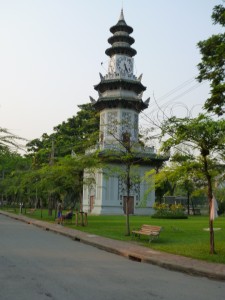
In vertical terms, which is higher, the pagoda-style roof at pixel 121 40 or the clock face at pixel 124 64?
the pagoda-style roof at pixel 121 40

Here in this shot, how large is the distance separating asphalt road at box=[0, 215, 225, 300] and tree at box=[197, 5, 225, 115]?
8.57 meters

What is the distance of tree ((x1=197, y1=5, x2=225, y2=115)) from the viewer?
16906 millimetres

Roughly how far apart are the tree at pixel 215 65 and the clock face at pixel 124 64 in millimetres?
27529

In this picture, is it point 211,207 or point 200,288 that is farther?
point 211,207

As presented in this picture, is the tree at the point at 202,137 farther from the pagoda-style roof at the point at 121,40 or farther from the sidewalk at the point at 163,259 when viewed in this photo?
the pagoda-style roof at the point at 121,40

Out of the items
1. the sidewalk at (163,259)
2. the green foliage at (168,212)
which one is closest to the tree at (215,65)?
the sidewalk at (163,259)

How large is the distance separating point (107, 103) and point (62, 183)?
55.7ft

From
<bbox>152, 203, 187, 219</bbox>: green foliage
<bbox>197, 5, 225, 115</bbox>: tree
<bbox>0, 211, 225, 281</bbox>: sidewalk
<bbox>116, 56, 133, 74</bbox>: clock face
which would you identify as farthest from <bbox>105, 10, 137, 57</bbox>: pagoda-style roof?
<bbox>0, 211, 225, 281</bbox>: sidewalk

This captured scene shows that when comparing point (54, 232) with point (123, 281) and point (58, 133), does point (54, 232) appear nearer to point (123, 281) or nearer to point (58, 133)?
point (123, 281)

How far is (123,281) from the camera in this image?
27.5ft

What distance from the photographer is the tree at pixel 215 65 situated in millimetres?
16906

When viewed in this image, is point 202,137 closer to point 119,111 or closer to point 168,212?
point 168,212

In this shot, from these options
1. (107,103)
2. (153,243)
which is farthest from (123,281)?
(107,103)

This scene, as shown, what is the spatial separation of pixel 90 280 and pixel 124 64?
39367mm
